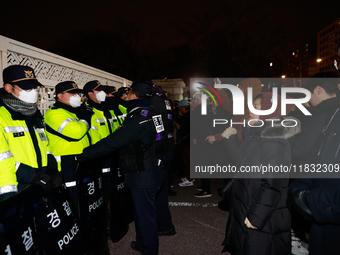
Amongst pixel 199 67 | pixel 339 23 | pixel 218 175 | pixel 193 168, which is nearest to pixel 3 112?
pixel 193 168

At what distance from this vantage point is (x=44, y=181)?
2.09 metres

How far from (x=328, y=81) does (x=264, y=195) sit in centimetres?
104

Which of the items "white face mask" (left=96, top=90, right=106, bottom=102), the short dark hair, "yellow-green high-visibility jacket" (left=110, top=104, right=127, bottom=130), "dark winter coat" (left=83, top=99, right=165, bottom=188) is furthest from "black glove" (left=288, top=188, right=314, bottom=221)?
"yellow-green high-visibility jacket" (left=110, top=104, right=127, bottom=130)

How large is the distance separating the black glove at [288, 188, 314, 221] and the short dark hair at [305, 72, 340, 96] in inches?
33.9

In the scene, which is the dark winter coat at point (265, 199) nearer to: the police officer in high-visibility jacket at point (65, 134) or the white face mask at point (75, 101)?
the police officer in high-visibility jacket at point (65, 134)

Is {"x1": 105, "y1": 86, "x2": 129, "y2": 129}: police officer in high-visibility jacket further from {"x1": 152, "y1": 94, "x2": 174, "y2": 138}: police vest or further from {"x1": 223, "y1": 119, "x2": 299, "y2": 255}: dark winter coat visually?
{"x1": 223, "y1": 119, "x2": 299, "y2": 255}: dark winter coat

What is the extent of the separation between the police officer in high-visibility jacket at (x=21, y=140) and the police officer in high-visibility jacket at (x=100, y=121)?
55.3 inches

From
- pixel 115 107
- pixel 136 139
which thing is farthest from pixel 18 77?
pixel 115 107

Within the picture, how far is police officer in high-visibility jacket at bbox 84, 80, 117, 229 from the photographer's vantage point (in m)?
3.94

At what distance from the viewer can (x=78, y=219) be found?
2414 millimetres

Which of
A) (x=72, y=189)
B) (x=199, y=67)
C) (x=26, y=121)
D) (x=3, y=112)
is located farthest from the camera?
(x=199, y=67)

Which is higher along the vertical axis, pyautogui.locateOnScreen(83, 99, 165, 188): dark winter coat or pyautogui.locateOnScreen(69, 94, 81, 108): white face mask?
pyautogui.locateOnScreen(69, 94, 81, 108): white face mask

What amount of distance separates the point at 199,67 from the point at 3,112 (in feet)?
68.4

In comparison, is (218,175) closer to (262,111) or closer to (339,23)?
(262,111)
